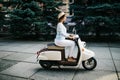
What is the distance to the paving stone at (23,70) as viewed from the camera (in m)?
6.11

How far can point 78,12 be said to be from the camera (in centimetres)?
1251

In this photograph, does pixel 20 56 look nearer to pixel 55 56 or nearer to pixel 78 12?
pixel 55 56

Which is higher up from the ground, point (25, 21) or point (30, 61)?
point (25, 21)

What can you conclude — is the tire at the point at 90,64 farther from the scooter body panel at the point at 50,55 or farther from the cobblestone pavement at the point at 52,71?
the scooter body panel at the point at 50,55

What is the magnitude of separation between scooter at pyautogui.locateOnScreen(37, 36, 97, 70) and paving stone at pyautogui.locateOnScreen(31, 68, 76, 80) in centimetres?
22

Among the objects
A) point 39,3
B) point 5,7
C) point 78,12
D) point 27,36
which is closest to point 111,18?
point 78,12

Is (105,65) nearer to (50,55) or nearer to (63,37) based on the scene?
(63,37)

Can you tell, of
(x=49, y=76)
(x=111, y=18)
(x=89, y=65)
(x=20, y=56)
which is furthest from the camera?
(x=111, y=18)

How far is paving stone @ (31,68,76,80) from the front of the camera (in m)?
5.74

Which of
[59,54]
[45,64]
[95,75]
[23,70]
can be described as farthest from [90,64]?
[23,70]

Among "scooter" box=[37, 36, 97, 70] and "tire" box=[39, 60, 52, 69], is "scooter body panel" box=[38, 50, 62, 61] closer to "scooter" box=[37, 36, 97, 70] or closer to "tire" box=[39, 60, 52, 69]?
"scooter" box=[37, 36, 97, 70]

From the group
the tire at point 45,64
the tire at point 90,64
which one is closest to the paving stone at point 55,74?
the tire at point 45,64

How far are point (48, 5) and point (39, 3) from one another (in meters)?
0.71

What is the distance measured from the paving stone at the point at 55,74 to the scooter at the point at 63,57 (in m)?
Answer: 0.22
